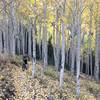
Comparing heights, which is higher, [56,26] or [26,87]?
[56,26]

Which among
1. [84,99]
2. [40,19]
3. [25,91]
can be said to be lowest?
[84,99]

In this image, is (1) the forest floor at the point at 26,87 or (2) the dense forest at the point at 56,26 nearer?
(1) the forest floor at the point at 26,87

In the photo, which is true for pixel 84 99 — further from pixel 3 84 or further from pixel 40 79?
pixel 3 84

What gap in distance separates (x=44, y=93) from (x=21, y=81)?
1.74 metres

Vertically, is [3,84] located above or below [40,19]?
below

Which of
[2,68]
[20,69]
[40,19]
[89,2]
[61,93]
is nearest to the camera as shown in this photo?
[61,93]

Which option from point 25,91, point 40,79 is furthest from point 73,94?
point 25,91

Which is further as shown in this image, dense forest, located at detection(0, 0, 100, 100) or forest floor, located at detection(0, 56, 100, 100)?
dense forest, located at detection(0, 0, 100, 100)

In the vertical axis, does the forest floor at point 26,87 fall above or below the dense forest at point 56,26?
below

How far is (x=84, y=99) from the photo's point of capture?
55.2 ft

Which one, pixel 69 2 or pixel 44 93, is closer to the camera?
pixel 44 93

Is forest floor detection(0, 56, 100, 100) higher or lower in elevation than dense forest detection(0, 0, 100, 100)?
lower

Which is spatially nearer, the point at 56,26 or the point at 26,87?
the point at 26,87

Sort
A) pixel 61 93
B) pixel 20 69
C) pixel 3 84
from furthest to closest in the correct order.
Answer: pixel 20 69 < pixel 61 93 < pixel 3 84
